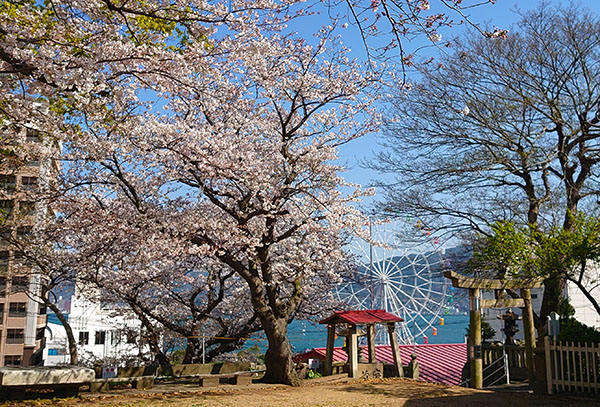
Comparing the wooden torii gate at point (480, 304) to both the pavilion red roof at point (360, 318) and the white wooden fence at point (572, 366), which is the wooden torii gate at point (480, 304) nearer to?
the white wooden fence at point (572, 366)

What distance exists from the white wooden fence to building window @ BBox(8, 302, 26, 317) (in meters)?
39.2

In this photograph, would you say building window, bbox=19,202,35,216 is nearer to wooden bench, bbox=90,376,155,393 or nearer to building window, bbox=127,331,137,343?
wooden bench, bbox=90,376,155,393

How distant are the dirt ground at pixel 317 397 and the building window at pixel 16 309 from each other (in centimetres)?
3243

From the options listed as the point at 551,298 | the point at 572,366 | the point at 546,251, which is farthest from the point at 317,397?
the point at 551,298

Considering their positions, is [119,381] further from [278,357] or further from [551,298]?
[551,298]

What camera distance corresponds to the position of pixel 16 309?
134ft

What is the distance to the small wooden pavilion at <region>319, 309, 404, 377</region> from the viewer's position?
591 inches

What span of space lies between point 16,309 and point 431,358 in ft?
106

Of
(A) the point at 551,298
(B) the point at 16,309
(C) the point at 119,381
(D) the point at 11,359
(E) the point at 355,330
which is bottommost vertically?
(D) the point at 11,359

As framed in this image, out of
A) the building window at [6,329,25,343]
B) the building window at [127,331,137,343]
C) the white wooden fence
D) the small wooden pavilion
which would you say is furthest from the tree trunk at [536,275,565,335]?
the building window at [6,329,25,343]

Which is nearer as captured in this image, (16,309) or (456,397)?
(456,397)

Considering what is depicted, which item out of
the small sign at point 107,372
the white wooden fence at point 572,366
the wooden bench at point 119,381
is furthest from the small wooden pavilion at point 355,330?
the small sign at point 107,372

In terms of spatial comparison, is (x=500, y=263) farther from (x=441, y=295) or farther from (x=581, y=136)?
(x=441, y=295)

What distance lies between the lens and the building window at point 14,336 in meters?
39.5
